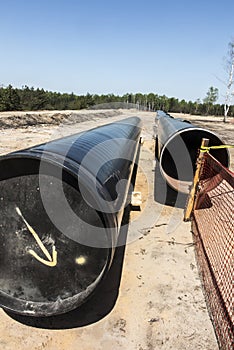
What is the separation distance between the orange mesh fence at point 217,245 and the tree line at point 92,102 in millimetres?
30701

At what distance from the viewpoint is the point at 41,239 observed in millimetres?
2473

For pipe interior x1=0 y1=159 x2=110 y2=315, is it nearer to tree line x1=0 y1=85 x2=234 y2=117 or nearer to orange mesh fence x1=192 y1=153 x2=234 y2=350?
orange mesh fence x1=192 y1=153 x2=234 y2=350

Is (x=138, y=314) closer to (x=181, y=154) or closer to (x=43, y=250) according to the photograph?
(x=43, y=250)

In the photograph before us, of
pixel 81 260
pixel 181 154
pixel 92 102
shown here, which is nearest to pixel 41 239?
pixel 81 260

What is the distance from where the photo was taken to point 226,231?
470 cm

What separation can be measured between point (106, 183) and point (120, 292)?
4.63 ft

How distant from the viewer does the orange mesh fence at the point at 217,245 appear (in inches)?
115

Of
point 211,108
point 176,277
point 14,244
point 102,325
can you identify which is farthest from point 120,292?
point 211,108

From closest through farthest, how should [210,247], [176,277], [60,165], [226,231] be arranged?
[60,165], [176,277], [210,247], [226,231]

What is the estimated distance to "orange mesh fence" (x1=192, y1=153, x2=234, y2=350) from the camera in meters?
2.92

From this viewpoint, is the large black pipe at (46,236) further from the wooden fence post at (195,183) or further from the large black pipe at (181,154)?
the large black pipe at (181,154)

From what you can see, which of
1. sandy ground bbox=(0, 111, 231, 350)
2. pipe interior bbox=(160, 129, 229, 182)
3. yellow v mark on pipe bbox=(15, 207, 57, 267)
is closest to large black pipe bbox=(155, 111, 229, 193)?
pipe interior bbox=(160, 129, 229, 182)

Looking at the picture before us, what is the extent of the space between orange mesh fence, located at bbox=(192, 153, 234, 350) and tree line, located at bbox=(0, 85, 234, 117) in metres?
30.7

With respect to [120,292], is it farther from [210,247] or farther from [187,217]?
[187,217]
